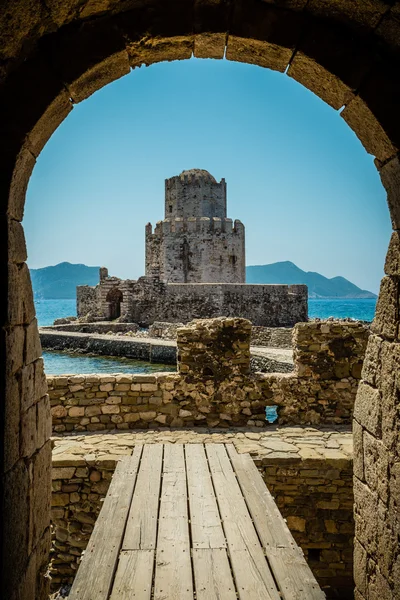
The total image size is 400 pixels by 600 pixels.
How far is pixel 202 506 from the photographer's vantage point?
141 inches

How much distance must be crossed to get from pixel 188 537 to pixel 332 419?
4312 mm

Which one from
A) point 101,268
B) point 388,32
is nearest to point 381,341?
point 388,32

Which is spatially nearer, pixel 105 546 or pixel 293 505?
pixel 105 546

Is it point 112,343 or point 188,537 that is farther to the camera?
point 112,343

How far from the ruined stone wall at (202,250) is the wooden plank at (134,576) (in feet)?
109

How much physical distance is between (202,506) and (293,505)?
2.24 meters

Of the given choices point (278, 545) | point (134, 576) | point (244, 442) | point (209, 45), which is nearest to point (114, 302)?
point (244, 442)

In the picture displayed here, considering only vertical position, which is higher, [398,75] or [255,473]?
[398,75]

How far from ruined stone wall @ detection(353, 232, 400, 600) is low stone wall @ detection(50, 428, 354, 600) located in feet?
7.49

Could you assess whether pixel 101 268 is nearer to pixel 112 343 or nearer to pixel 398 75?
pixel 112 343

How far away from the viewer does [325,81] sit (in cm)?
264

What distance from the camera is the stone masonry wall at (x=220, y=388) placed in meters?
6.61

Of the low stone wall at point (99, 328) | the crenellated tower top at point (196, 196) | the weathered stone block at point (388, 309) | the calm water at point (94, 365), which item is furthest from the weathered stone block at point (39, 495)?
the crenellated tower top at point (196, 196)

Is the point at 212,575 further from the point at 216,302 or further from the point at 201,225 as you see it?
the point at 201,225
